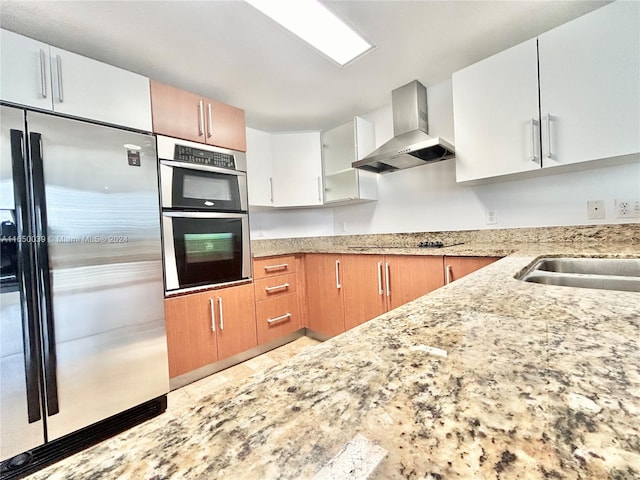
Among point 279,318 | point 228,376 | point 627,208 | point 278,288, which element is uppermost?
point 627,208

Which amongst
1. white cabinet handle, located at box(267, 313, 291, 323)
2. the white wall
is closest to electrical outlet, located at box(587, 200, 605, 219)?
the white wall

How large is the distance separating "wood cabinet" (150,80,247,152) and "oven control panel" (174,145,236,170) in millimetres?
73

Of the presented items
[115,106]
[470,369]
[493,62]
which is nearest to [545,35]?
[493,62]

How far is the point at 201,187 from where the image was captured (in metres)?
1.91

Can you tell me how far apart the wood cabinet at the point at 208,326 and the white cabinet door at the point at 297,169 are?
3.61 feet

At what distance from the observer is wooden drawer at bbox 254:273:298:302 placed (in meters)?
2.24

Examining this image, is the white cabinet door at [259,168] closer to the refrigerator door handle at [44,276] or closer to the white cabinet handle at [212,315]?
the white cabinet handle at [212,315]

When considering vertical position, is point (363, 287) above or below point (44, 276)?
below

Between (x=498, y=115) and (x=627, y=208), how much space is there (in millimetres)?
903

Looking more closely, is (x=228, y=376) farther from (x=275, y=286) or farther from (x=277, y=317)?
(x=275, y=286)

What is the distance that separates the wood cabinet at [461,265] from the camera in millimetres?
1565

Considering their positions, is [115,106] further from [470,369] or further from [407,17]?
[470,369]

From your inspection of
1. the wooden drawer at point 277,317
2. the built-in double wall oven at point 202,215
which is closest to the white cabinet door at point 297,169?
the built-in double wall oven at point 202,215

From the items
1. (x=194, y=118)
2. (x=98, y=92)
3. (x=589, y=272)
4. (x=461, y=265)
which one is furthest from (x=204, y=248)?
(x=589, y=272)
